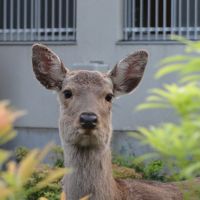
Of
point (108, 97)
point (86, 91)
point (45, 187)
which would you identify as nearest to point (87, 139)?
point (86, 91)

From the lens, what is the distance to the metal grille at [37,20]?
14492 millimetres

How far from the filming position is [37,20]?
48.2ft

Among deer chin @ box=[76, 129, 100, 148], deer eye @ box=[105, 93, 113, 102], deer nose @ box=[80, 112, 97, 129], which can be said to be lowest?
deer chin @ box=[76, 129, 100, 148]

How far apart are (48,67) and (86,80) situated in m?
0.72

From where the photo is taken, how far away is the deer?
6734 millimetres

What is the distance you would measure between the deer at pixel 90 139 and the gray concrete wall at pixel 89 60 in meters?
5.59

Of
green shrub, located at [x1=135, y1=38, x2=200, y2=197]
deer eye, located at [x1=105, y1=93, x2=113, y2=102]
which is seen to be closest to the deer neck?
deer eye, located at [x1=105, y1=93, x2=113, y2=102]

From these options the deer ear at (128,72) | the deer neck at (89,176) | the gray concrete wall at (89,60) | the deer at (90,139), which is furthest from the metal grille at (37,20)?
the deer neck at (89,176)

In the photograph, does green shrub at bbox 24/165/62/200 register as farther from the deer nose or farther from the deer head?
the deer nose

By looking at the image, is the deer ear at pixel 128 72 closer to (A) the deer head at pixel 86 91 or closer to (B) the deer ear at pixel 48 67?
(A) the deer head at pixel 86 91

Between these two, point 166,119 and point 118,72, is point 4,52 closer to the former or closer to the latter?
point 166,119

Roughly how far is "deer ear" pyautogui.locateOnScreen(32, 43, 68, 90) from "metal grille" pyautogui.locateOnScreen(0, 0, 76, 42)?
20.6ft

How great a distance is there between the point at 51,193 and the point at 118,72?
6.53ft

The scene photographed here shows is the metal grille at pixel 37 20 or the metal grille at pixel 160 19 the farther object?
the metal grille at pixel 37 20
